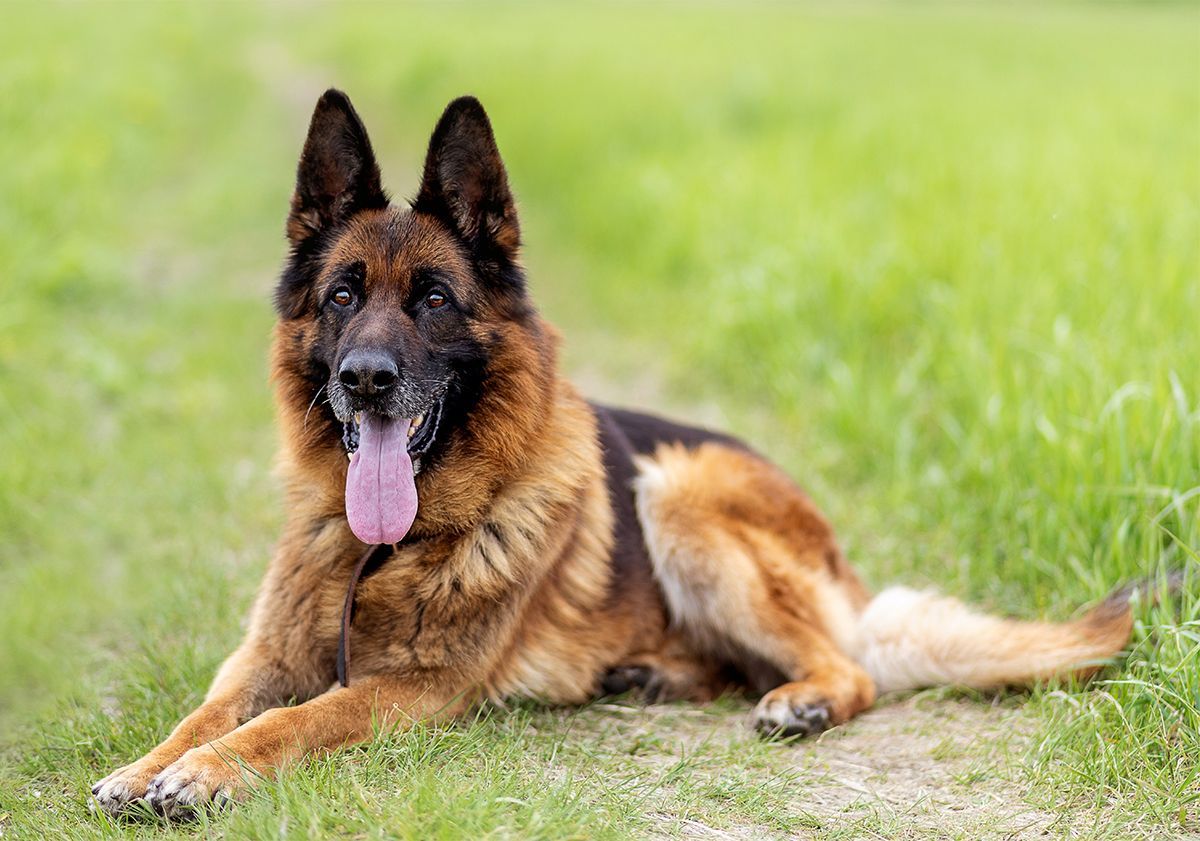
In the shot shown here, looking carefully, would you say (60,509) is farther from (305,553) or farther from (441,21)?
(441,21)

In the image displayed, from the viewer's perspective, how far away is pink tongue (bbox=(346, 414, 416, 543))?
3.54 metres

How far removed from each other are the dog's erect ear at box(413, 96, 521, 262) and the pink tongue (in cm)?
67

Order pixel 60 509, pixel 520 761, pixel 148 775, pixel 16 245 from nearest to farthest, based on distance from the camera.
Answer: pixel 148 775
pixel 520 761
pixel 60 509
pixel 16 245

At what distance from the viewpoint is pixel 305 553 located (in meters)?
3.76

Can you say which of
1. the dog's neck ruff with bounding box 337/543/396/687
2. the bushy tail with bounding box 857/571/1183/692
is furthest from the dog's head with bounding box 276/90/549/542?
the bushy tail with bounding box 857/571/1183/692

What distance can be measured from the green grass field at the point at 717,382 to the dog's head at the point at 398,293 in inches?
36.3

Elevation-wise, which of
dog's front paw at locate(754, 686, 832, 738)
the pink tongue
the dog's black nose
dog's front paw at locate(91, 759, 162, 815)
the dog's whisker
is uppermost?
the dog's black nose

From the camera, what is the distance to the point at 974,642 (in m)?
4.12

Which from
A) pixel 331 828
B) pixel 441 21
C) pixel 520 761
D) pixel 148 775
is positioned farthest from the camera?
pixel 441 21

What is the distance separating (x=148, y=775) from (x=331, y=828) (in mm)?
646

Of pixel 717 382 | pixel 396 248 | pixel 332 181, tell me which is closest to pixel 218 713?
pixel 396 248

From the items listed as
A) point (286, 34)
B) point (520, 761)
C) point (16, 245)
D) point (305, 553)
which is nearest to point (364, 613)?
point (305, 553)

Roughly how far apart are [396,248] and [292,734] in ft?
4.95

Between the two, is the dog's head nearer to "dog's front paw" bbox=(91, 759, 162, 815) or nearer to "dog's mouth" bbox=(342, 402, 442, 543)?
"dog's mouth" bbox=(342, 402, 442, 543)
